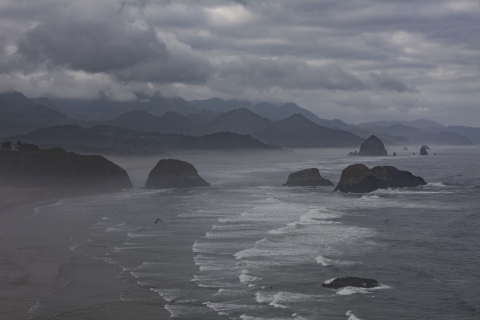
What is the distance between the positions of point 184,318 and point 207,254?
1041cm

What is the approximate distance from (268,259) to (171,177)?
45.6 m

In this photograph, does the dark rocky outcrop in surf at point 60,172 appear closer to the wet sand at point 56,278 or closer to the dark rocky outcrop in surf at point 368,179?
the dark rocky outcrop in surf at point 368,179

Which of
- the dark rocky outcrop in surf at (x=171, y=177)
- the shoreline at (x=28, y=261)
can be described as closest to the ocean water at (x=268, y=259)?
the shoreline at (x=28, y=261)

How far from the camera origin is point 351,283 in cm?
2244

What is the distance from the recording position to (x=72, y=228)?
3772 cm

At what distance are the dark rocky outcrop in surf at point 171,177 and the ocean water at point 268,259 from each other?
18825 millimetres

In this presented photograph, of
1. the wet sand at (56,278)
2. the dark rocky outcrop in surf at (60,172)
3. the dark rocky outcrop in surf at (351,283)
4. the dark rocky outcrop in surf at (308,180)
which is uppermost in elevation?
the dark rocky outcrop in surf at (60,172)

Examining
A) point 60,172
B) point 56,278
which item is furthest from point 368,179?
point 56,278

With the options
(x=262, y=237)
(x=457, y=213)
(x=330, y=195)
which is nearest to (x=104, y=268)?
(x=262, y=237)

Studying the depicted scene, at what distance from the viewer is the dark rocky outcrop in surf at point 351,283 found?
22277mm

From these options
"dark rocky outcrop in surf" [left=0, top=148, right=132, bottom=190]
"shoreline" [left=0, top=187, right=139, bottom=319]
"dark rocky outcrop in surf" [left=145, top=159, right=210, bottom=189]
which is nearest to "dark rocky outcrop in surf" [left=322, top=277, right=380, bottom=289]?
"shoreline" [left=0, top=187, right=139, bottom=319]

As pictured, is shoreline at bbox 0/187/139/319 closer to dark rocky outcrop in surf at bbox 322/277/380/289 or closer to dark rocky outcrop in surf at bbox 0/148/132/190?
dark rocky outcrop in surf at bbox 322/277/380/289

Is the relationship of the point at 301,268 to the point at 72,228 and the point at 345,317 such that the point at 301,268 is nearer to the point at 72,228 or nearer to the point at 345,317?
the point at 345,317

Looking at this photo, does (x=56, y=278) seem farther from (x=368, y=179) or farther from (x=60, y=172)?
(x=60, y=172)
